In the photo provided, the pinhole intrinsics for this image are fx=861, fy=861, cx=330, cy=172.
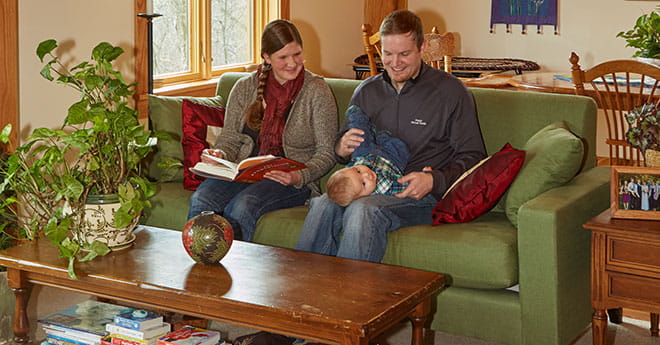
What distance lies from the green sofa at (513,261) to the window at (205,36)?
2042mm

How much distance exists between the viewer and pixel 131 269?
7.79ft

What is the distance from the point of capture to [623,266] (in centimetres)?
256

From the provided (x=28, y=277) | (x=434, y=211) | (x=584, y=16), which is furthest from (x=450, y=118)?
(x=584, y=16)

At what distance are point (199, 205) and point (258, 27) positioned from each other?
2.69 metres

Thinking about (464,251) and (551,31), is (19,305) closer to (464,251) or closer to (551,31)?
(464,251)

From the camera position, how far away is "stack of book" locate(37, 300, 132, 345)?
2.42 metres

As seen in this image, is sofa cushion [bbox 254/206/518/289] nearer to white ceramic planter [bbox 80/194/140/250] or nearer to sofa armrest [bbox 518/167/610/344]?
sofa armrest [bbox 518/167/610/344]

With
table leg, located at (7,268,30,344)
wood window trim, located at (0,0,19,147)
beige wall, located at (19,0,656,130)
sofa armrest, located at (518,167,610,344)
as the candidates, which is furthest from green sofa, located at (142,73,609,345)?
beige wall, located at (19,0,656,130)

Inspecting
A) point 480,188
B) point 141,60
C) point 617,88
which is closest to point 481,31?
point 617,88

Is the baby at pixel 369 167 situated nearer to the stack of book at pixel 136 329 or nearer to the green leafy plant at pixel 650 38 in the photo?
the stack of book at pixel 136 329

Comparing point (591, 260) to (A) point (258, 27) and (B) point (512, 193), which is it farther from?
(A) point (258, 27)

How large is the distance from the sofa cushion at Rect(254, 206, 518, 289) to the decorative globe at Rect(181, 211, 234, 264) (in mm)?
677

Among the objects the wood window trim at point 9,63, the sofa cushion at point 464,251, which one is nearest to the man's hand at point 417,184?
the sofa cushion at point 464,251

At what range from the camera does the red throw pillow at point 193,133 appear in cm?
344
